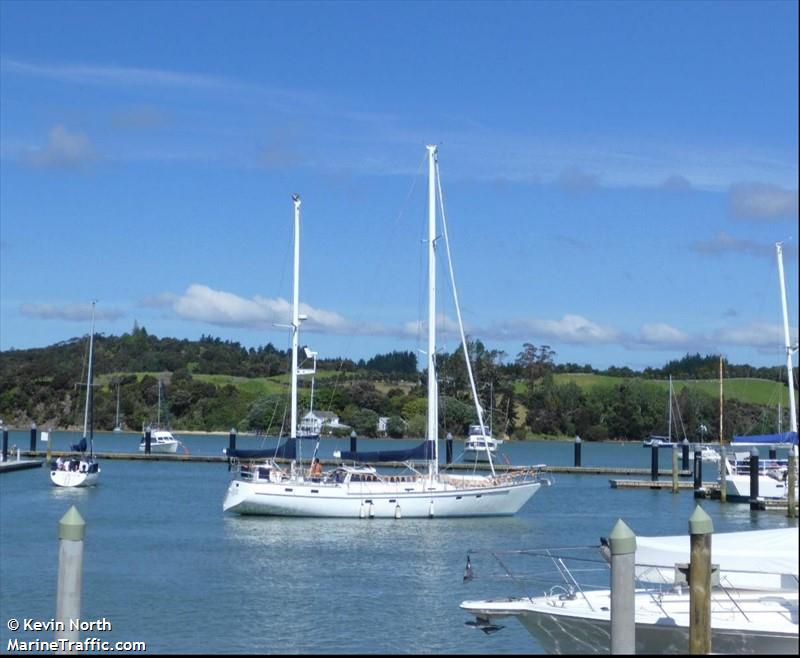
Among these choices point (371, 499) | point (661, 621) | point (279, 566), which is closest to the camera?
point (661, 621)

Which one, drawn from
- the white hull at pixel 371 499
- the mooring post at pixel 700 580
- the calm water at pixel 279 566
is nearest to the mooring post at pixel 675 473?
the calm water at pixel 279 566

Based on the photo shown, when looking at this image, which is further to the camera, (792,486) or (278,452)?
(278,452)

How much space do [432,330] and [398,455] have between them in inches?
216

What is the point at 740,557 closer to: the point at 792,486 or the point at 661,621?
the point at 661,621

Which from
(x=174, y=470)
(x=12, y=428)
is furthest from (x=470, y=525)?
(x=12, y=428)

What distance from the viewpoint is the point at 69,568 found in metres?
15.2

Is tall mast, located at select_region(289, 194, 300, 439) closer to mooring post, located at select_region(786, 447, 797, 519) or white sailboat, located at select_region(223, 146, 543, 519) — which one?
white sailboat, located at select_region(223, 146, 543, 519)

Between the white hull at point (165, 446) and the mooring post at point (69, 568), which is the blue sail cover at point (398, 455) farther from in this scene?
the white hull at point (165, 446)

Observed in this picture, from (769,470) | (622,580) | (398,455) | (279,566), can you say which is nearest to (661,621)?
(622,580)

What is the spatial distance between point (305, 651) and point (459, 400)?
137568 millimetres

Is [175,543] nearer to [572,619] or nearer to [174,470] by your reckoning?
[572,619]

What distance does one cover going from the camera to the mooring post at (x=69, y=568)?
15.1 metres

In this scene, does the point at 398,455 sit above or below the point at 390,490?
above

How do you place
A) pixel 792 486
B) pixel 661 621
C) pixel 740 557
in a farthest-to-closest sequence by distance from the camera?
pixel 792 486, pixel 740 557, pixel 661 621
